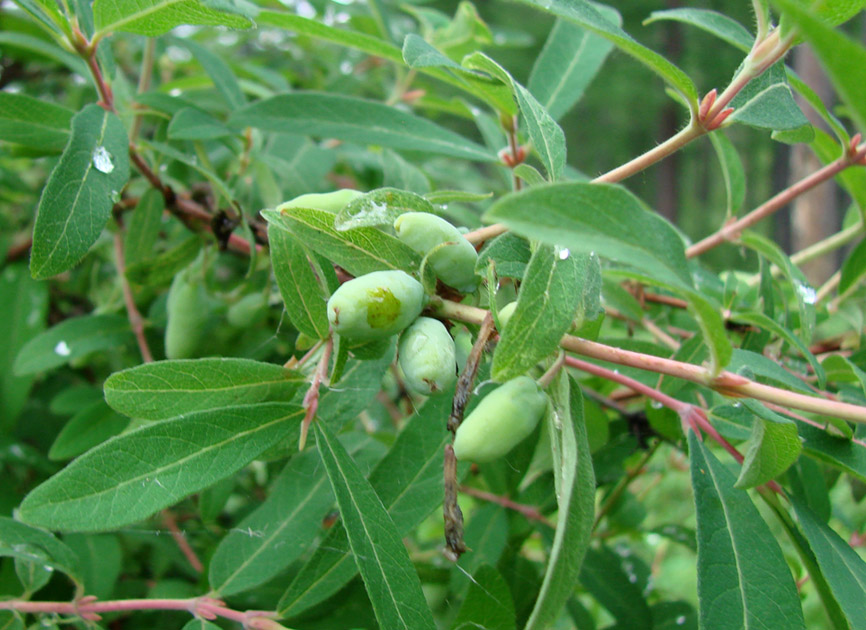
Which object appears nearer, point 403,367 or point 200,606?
point 403,367

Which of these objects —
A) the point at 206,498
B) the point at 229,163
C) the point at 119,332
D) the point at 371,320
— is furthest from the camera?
the point at 229,163

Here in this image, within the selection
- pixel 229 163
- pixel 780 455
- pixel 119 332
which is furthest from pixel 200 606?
pixel 229 163

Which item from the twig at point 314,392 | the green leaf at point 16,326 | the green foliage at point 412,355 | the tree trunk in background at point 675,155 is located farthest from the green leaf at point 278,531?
the tree trunk in background at point 675,155

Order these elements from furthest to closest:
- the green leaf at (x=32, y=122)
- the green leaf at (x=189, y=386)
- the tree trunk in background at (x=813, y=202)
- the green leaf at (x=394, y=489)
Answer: the tree trunk in background at (x=813, y=202)
the green leaf at (x=32, y=122)
the green leaf at (x=394, y=489)
the green leaf at (x=189, y=386)

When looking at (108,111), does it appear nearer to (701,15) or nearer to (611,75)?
(701,15)

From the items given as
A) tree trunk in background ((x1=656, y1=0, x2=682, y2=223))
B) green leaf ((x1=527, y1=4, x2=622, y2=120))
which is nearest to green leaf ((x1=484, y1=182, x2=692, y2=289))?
green leaf ((x1=527, y1=4, x2=622, y2=120))

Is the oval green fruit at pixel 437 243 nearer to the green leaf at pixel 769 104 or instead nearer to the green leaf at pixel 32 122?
the green leaf at pixel 769 104
